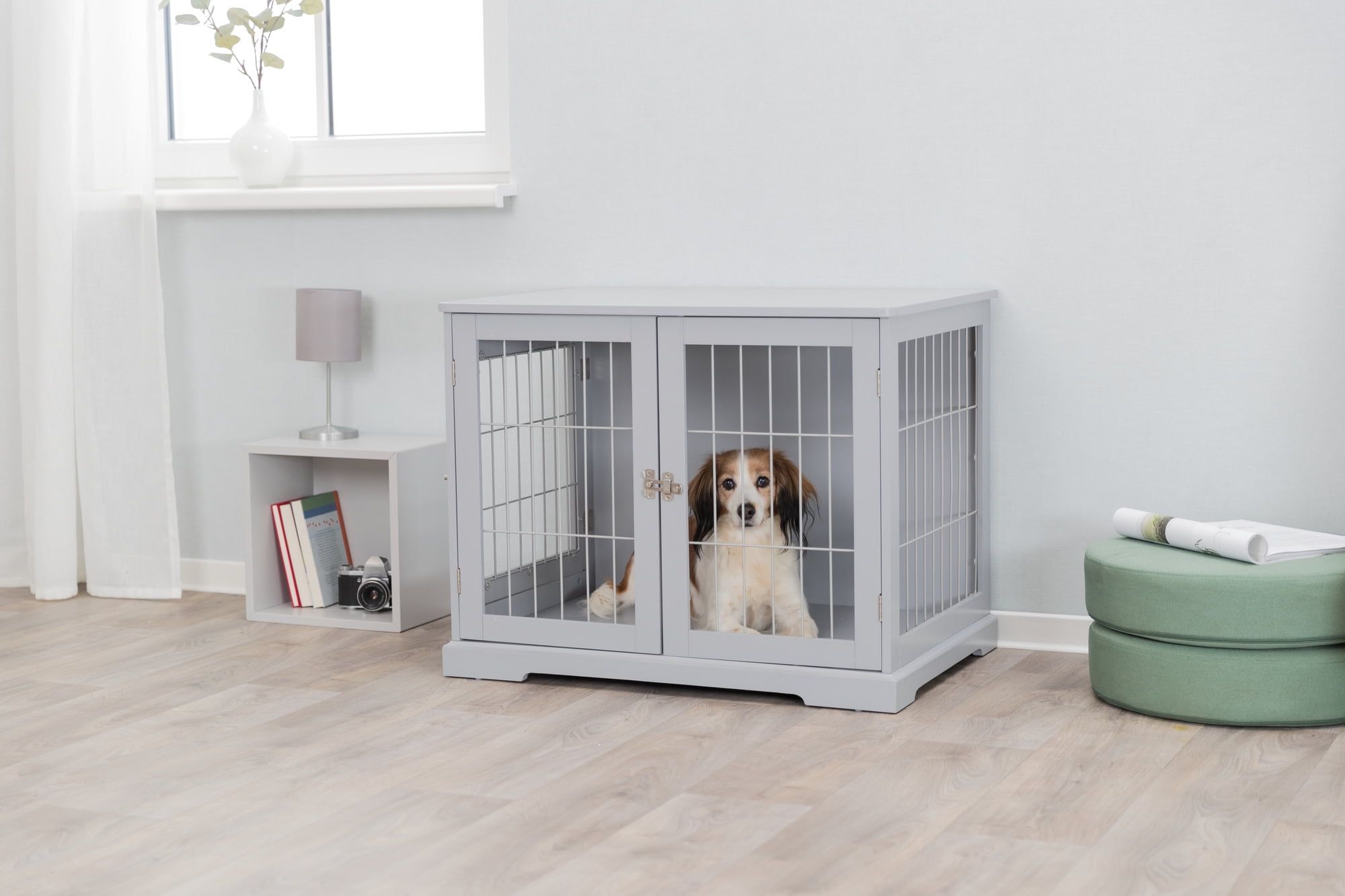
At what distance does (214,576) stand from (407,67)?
1314mm

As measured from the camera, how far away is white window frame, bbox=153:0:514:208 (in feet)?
11.1

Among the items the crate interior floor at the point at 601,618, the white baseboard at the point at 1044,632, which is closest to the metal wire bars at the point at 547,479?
the crate interior floor at the point at 601,618

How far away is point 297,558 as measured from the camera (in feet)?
11.2

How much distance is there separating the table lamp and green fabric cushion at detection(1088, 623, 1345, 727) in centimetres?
182

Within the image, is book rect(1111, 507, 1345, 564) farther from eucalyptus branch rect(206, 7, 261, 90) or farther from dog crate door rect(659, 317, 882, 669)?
eucalyptus branch rect(206, 7, 261, 90)

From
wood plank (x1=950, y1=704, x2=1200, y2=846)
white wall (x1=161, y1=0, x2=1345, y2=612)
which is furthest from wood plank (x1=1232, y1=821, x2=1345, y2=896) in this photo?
white wall (x1=161, y1=0, x2=1345, y2=612)

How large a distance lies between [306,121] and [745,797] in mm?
2174

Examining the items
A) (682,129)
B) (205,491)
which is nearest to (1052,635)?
(682,129)

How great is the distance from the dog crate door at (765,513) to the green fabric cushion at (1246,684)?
47cm

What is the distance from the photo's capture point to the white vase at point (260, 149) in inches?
138

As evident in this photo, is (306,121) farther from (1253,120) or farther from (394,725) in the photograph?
(1253,120)

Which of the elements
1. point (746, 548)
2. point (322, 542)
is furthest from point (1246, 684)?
point (322, 542)

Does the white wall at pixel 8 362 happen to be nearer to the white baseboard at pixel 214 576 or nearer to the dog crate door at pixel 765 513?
the white baseboard at pixel 214 576

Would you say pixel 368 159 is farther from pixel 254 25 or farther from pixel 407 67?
pixel 254 25
